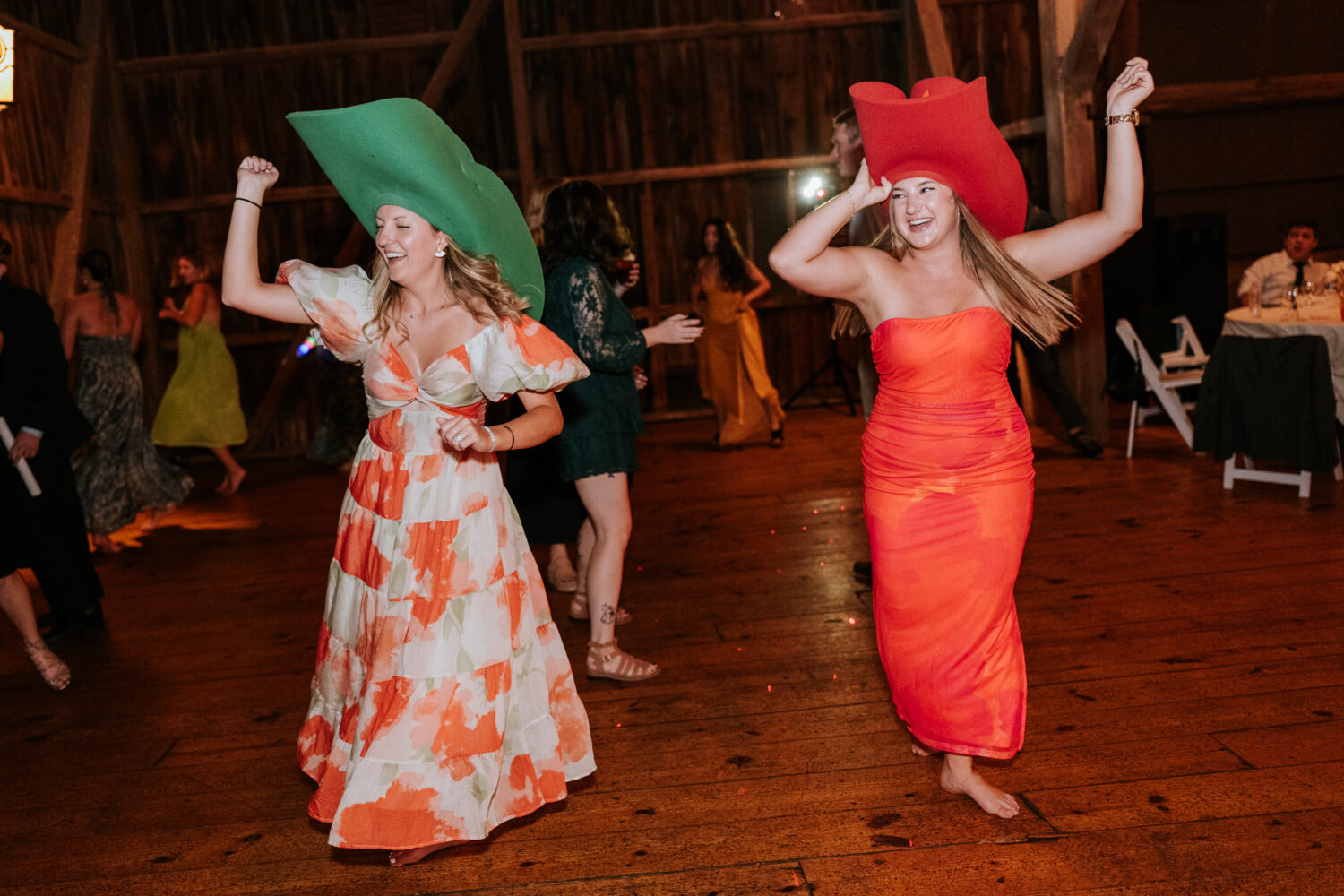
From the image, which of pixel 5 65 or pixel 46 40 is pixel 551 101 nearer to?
pixel 46 40

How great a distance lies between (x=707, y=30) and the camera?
8.86 m

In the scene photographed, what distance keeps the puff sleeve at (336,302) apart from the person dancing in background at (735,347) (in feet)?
17.9

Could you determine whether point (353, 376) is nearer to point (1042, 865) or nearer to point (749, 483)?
point (749, 483)

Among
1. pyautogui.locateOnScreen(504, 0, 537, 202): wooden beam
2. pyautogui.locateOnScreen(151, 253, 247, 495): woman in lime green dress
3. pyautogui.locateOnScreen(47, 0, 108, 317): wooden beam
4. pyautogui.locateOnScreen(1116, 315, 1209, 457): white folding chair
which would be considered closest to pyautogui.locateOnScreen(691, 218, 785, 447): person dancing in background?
pyautogui.locateOnScreen(504, 0, 537, 202): wooden beam

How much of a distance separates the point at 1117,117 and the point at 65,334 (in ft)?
18.3

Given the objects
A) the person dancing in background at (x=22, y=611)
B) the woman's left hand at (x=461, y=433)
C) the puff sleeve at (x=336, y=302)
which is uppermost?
the puff sleeve at (x=336, y=302)

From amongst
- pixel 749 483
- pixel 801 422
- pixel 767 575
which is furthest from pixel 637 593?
pixel 801 422

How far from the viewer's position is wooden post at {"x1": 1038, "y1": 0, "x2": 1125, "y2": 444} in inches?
256

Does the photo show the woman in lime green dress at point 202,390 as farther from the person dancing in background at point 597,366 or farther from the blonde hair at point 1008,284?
the blonde hair at point 1008,284

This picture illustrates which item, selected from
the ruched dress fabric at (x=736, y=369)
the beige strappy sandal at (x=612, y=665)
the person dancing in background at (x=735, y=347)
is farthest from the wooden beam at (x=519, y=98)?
the beige strappy sandal at (x=612, y=665)

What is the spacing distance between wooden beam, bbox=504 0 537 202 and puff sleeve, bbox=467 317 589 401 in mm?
6371

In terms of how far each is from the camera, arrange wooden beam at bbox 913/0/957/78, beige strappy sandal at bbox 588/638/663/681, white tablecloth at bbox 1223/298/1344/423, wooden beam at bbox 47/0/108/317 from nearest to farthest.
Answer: beige strappy sandal at bbox 588/638/663/681
white tablecloth at bbox 1223/298/1344/423
wooden beam at bbox 913/0/957/78
wooden beam at bbox 47/0/108/317

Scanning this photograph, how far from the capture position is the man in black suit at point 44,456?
159 inches

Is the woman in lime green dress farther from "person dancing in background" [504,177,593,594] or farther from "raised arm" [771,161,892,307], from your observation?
"raised arm" [771,161,892,307]
